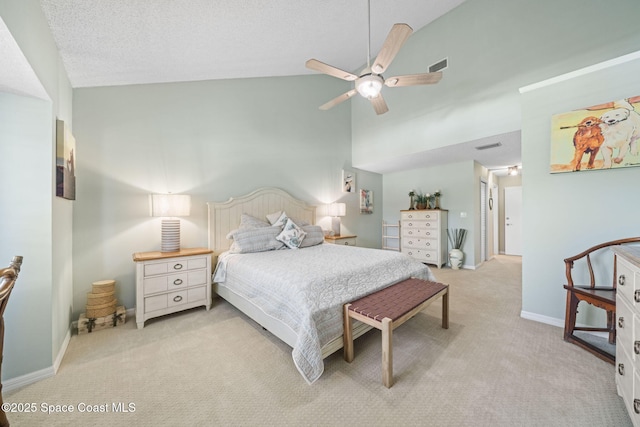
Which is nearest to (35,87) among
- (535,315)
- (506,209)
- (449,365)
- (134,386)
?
(134,386)

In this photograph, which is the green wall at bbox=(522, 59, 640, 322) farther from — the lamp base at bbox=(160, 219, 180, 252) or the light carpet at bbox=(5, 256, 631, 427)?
the lamp base at bbox=(160, 219, 180, 252)

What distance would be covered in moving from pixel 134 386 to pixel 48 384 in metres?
0.60

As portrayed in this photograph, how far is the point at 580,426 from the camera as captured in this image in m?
1.27

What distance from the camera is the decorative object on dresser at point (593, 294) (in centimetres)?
184

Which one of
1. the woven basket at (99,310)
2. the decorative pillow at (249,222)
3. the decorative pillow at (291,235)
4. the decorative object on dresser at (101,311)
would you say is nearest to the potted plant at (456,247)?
the decorative pillow at (291,235)

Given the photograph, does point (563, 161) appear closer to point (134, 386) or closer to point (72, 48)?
point (134, 386)

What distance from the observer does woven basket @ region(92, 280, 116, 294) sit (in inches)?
95.9

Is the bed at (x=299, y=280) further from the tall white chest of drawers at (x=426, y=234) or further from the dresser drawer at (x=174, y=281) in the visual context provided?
the tall white chest of drawers at (x=426, y=234)

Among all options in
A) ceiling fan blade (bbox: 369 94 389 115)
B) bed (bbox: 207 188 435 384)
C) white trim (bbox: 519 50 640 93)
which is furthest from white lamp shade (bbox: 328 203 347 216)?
white trim (bbox: 519 50 640 93)

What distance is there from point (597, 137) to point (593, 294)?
141cm

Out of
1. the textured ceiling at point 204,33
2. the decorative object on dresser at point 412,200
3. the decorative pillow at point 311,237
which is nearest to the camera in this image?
the textured ceiling at point 204,33

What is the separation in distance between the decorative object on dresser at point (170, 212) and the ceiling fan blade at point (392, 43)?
255 cm

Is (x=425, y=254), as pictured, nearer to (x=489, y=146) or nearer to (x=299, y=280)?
(x=489, y=146)

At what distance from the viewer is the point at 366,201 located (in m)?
5.57
